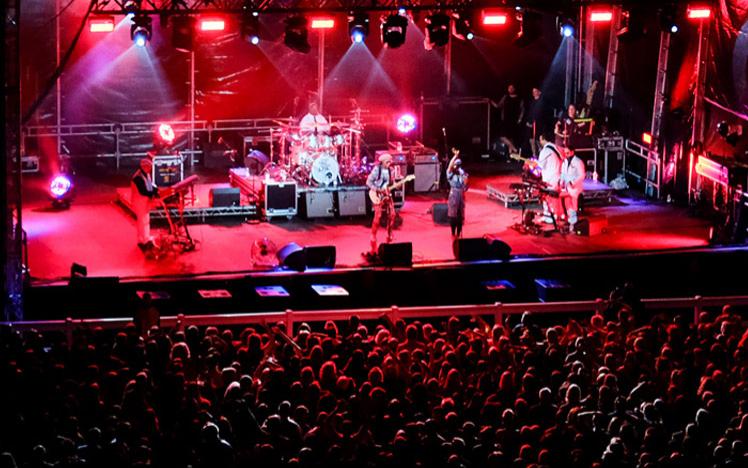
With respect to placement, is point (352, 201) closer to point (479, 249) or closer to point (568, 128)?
point (479, 249)

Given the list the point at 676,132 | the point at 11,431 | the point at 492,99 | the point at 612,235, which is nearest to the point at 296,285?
the point at 612,235

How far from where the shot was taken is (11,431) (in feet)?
35.3

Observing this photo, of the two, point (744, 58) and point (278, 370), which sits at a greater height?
point (744, 58)

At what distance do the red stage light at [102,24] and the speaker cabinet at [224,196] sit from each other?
3.06m

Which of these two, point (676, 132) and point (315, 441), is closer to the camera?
point (315, 441)

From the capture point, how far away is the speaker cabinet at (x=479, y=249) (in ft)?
59.9

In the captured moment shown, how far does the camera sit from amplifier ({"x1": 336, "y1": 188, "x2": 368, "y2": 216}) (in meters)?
21.5

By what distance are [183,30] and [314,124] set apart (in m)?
3.56

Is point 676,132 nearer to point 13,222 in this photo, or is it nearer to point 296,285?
point 296,285

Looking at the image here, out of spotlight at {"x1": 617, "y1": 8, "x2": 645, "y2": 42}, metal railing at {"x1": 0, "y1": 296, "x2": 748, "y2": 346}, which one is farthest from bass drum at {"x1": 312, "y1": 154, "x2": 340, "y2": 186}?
metal railing at {"x1": 0, "y1": 296, "x2": 748, "y2": 346}

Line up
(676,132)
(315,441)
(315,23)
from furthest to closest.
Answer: (676,132) → (315,23) → (315,441)

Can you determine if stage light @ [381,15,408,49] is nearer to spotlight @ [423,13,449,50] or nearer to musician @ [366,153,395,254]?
spotlight @ [423,13,449,50]

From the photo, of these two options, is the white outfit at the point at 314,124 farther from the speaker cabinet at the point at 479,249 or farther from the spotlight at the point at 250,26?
the speaker cabinet at the point at 479,249

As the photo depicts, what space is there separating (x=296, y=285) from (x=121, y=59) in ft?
27.5
